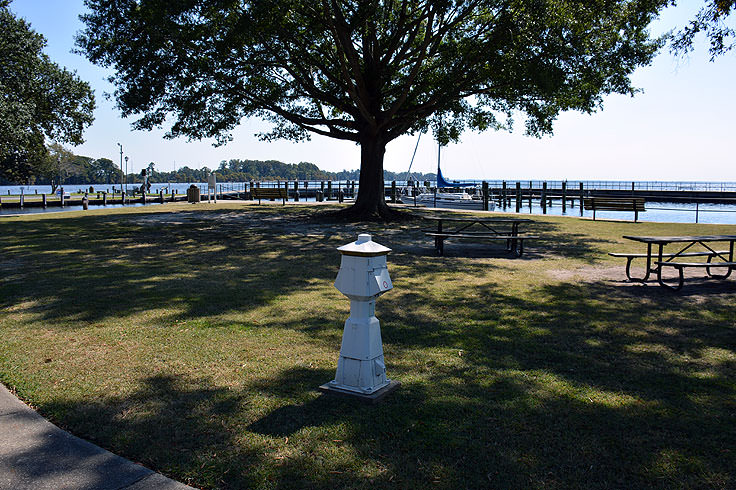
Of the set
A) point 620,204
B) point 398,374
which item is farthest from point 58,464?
point 620,204

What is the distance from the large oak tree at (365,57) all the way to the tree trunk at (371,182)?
48mm

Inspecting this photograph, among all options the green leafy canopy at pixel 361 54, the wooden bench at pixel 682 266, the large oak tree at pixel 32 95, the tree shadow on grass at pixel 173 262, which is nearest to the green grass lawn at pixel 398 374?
the tree shadow on grass at pixel 173 262

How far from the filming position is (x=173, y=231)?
1669 centimetres

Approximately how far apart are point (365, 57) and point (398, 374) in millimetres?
19039

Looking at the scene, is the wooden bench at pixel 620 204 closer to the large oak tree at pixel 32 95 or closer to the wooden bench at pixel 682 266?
the wooden bench at pixel 682 266

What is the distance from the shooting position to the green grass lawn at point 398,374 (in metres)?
3.25

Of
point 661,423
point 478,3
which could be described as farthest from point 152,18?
point 661,423

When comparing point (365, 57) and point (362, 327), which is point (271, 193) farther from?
point (362, 327)

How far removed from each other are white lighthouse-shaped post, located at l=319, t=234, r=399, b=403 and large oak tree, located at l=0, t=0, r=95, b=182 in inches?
1107

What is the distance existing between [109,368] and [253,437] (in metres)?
2.06

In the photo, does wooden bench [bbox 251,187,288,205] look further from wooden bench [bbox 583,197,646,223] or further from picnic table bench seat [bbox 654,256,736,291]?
picnic table bench seat [bbox 654,256,736,291]

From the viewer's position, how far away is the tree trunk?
21.8 meters

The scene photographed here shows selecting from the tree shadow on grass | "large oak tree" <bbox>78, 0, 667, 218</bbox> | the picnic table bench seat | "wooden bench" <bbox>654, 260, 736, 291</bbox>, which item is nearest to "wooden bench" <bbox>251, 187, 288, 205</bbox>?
"large oak tree" <bbox>78, 0, 667, 218</bbox>

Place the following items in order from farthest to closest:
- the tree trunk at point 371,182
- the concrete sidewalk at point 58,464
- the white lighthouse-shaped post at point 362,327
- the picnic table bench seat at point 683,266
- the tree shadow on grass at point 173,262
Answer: the tree trunk at point 371,182 → the picnic table bench seat at point 683,266 → the tree shadow on grass at point 173,262 → the white lighthouse-shaped post at point 362,327 → the concrete sidewalk at point 58,464
